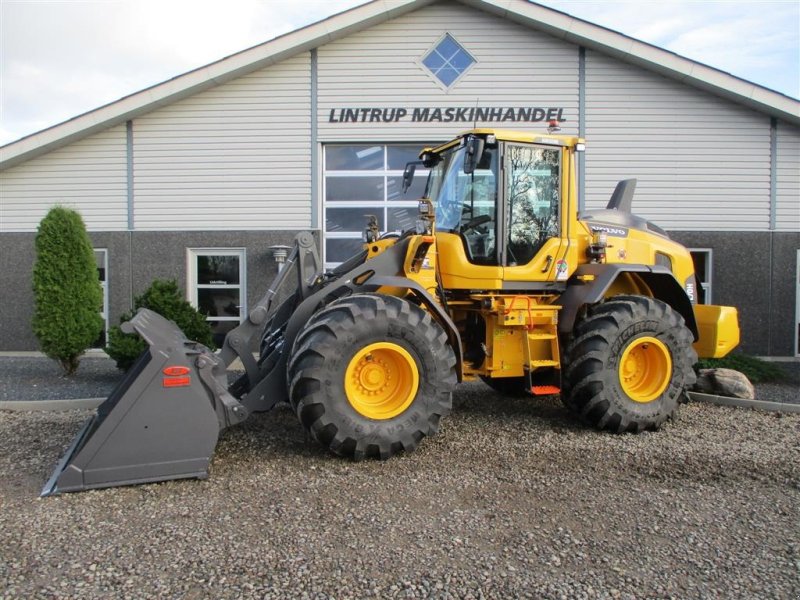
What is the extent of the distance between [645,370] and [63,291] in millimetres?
7994

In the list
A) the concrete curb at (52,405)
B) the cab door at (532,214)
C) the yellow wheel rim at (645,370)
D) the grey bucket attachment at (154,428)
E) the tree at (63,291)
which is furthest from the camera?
the tree at (63,291)

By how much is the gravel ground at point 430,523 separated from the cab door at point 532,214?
5.42 feet

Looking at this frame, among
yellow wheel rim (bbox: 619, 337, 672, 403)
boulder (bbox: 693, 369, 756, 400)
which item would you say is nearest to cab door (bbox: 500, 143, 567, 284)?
yellow wheel rim (bbox: 619, 337, 672, 403)

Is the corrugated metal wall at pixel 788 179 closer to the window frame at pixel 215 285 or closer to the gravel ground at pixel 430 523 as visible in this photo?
the gravel ground at pixel 430 523

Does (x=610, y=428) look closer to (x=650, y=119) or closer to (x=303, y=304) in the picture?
(x=303, y=304)

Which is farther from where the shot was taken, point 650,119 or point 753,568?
point 650,119

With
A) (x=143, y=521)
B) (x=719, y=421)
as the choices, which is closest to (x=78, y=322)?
(x=143, y=521)

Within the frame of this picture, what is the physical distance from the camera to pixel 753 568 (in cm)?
334

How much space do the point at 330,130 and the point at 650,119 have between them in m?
5.96

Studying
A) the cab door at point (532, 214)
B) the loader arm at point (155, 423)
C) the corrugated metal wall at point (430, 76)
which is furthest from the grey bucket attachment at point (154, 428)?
the corrugated metal wall at point (430, 76)

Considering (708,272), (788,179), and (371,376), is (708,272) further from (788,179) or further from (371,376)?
(371,376)

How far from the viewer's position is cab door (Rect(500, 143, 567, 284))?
591cm

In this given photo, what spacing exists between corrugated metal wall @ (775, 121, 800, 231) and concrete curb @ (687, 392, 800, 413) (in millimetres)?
5469

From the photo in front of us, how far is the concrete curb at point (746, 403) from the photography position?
718 centimetres
